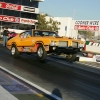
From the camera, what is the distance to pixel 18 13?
58781 millimetres

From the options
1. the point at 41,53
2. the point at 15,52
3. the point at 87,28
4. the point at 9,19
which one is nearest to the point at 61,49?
the point at 41,53

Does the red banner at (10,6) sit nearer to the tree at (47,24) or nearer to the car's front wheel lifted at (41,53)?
the tree at (47,24)

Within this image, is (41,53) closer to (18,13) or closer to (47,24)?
(18,13)

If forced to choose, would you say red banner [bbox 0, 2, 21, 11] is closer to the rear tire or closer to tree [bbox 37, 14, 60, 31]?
tree [bbox 37, 14, 60, 31]

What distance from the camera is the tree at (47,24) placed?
61.6 metres

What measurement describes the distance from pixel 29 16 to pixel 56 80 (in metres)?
53.3

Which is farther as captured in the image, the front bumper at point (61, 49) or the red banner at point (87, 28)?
the red banner at point (87, 28)

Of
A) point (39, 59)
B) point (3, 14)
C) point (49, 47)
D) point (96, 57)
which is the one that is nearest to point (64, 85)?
point (49, 47)

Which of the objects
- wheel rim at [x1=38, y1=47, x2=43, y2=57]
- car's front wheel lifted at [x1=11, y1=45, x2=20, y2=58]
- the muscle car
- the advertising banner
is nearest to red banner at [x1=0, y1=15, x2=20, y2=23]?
the advertising banner

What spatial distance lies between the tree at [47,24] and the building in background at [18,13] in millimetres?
1613

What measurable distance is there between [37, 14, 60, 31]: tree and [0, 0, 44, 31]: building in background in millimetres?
1613

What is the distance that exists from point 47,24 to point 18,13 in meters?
7.92

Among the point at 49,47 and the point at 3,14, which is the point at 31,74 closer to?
the point at 49,47

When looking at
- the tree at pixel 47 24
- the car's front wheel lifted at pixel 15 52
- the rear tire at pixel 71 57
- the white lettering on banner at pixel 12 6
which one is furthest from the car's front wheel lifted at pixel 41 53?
the tree at pixel 47 24
